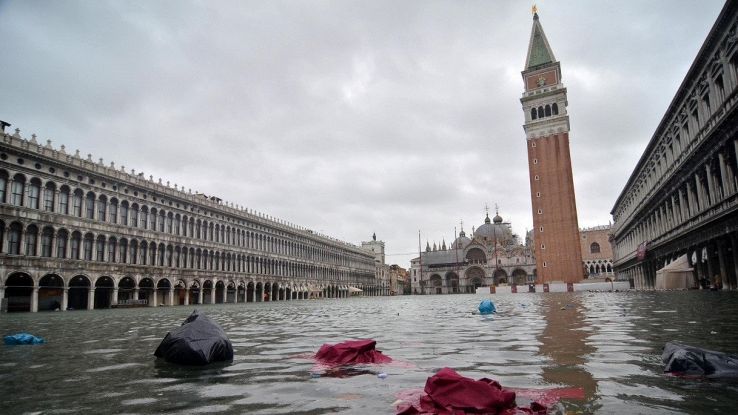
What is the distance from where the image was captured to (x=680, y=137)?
1233 inches

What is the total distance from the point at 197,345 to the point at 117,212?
136ft

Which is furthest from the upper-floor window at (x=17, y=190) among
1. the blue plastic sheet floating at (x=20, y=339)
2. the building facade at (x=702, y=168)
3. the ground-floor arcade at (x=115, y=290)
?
the building facade at (x=702, y=168)

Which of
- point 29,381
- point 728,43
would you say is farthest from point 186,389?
point 728,43

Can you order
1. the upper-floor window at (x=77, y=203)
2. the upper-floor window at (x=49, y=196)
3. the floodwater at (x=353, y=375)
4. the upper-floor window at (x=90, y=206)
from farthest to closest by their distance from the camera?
the upper-floor window at (x=90, y=206) → the upper-floor window at (x=77, y=203) → the upper-floor window at (x=49, y=196) → the floodwater at (x=353, y=375)

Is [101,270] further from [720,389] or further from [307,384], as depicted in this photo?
[720,389]

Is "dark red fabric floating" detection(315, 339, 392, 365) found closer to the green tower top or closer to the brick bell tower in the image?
the brick bell tower

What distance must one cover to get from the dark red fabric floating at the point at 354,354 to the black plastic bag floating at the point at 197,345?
144 cm

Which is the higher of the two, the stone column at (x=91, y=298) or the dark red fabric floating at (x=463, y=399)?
the stone column at (x=91, y=298)

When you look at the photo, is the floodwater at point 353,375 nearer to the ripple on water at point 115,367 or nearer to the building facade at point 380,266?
the ripple on water at point 115,367

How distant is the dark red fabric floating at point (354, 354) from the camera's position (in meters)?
6.60

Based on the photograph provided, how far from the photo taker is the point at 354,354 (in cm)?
664

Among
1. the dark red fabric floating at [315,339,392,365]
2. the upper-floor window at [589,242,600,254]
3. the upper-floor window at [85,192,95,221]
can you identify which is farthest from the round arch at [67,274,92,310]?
the upper-floor window at [589,242,600,254]

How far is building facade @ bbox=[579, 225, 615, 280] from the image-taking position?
314 ft

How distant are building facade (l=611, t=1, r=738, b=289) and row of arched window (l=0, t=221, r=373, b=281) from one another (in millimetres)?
41643
